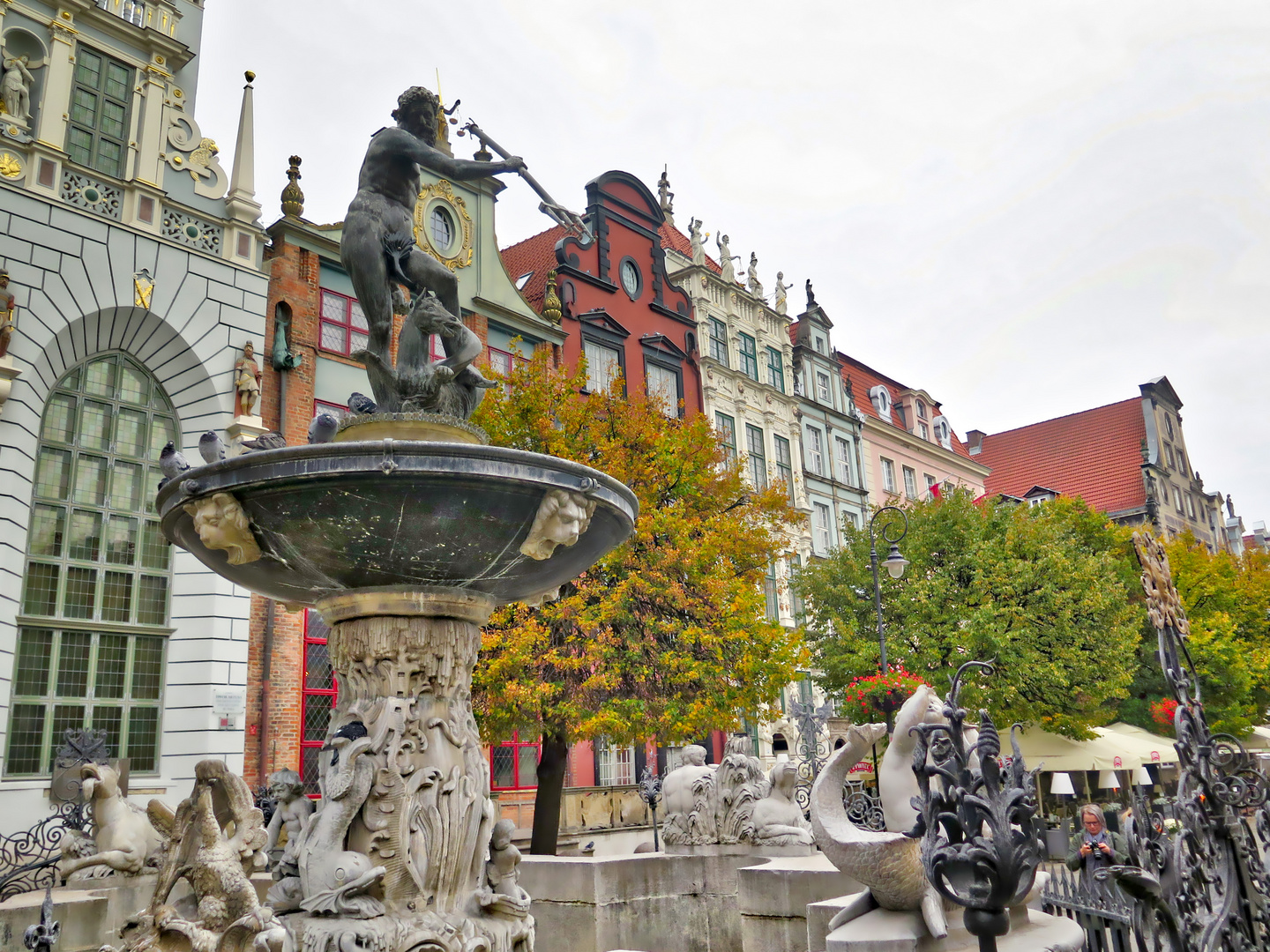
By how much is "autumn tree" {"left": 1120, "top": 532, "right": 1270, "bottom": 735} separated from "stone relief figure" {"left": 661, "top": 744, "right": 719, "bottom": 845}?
70.1ft

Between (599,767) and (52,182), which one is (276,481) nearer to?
(52,182)

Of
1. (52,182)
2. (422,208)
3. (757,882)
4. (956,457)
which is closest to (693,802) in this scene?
(757,882)

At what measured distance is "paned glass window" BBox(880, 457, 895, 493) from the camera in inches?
1478

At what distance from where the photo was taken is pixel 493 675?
1426cm

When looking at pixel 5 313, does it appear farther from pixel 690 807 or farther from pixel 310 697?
pixel 690 807

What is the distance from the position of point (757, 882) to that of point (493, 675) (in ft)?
24.7

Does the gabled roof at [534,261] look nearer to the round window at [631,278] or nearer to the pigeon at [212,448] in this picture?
the round window at [631,278]

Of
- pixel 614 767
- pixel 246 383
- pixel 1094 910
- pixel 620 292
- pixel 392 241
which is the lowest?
pixel 614 767

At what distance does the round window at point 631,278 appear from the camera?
28.0 metres

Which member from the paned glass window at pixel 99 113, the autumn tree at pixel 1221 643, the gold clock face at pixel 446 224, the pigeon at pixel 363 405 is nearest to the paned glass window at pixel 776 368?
the gold clock face at pixel 446 224

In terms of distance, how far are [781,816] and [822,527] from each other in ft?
80.5

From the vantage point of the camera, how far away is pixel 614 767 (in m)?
23.4

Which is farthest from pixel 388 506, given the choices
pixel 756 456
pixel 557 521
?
pixel 756 456

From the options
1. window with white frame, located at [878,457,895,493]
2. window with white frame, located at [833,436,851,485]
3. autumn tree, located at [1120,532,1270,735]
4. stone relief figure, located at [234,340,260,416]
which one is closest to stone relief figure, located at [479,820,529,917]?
stone relief figure, located at [234,340,260,416]
